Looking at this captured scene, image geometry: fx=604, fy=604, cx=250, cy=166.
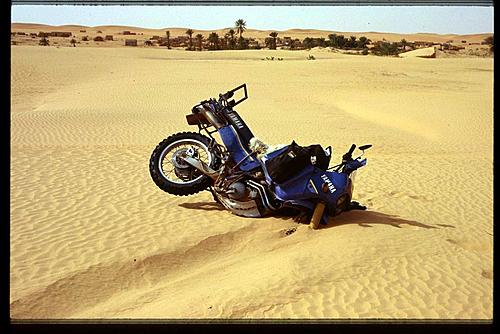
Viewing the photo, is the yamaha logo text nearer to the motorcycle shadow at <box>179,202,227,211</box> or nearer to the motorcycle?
the motorcycle

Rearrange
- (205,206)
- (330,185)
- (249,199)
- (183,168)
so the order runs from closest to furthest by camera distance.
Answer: (330,185), (249,199), (183,168), (205,206)

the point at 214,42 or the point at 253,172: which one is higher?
the point at 214,42

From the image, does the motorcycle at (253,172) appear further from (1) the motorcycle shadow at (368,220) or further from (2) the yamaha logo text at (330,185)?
(1) the motorcycle shadow at (368,220)

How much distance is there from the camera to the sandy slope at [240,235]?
516 cm

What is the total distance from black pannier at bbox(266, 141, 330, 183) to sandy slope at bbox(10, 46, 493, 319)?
61 centimetres

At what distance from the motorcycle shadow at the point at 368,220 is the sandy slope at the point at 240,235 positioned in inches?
1.3

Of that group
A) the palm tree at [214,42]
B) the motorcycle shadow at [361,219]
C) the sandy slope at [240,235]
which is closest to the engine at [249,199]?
the sandy slope at [240,235]

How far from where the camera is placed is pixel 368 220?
725cm

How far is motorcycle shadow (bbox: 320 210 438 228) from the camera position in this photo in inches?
279

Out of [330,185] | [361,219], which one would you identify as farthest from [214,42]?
[330,185]

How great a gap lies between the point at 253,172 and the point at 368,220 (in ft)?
4.91

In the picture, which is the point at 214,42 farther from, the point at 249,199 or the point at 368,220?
the point at 368,220

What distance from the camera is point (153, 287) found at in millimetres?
5637

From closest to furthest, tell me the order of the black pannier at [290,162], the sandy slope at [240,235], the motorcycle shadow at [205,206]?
the sandy slope at [240,235]
the black pannier at [290,162]
the motorcycle shadow at [205,206]
